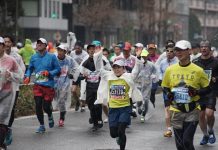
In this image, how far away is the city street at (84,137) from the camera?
40.2 ft

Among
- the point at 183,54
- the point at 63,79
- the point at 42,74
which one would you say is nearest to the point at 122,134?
the point at 183,54

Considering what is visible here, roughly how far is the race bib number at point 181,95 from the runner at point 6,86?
9.86ft

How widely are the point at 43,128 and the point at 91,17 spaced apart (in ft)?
162

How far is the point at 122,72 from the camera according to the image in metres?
11.8

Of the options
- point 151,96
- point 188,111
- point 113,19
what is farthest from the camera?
point 113,19

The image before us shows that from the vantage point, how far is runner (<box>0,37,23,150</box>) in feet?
35.9

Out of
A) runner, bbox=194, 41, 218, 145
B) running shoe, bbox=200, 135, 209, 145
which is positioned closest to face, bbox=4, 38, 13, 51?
runner, bbox=194, 41, 218, 145

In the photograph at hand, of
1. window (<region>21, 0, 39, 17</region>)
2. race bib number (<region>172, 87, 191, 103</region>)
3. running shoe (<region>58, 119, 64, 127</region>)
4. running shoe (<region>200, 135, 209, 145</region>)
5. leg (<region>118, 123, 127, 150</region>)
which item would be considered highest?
window (<region>21, 0, 39, 17</region>)

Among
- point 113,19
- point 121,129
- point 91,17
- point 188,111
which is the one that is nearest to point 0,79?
point 121,129

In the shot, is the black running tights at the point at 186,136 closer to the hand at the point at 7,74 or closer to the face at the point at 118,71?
the face at the point at 118,71

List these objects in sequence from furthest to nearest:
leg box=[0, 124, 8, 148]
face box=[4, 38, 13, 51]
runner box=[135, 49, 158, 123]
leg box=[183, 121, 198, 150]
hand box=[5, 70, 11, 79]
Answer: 1. runner box=[135, 49, 158, 123]
2. face box=[4, 38, 13, 51]
3. leg box=[0, 124, 8, 148]
4. hand box=[5, 70, 11, 79]
5. leg box=[183, 121, 198, 150]

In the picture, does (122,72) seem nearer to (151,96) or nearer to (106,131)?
(106,131)

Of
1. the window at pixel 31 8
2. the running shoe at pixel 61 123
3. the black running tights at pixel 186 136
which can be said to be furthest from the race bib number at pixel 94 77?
the window at pixel 31 8

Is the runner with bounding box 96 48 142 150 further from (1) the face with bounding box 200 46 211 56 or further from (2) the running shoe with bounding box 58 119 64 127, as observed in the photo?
(2) the running shoe with bounding box 58 119 64 127
